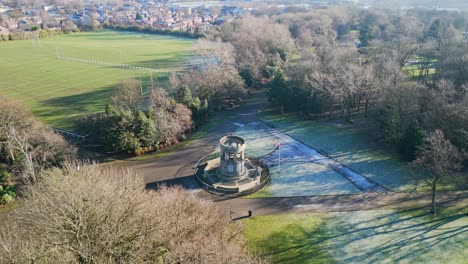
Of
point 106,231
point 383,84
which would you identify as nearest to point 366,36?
point 383,84

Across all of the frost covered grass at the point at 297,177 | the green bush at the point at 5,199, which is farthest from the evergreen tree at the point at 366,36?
the green bush at the point at 5,199

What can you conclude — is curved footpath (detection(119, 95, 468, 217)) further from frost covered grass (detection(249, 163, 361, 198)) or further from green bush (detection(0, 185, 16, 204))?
green bush (detection(0, 185, 16, 204))

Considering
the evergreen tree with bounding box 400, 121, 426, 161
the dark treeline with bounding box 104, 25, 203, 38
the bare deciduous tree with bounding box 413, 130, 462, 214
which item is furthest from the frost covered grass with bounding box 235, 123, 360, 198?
the dark treeline with bounding box 104, 25, 203, 38

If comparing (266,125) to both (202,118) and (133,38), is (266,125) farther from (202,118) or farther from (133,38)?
(133,38)

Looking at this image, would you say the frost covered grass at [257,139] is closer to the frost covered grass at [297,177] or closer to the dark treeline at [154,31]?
the frost covered grass at [297,177]

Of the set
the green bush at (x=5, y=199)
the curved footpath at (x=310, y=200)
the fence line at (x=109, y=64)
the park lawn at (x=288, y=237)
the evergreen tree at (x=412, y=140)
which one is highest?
the fence line at (x=109, y=64)

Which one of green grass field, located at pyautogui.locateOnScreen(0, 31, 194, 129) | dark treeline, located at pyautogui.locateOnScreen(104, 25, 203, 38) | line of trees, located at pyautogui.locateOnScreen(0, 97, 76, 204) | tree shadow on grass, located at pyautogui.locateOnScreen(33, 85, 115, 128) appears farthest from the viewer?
dark treeline, located at pyautogui.locateOnScreen(104, 25, 203, 38)
